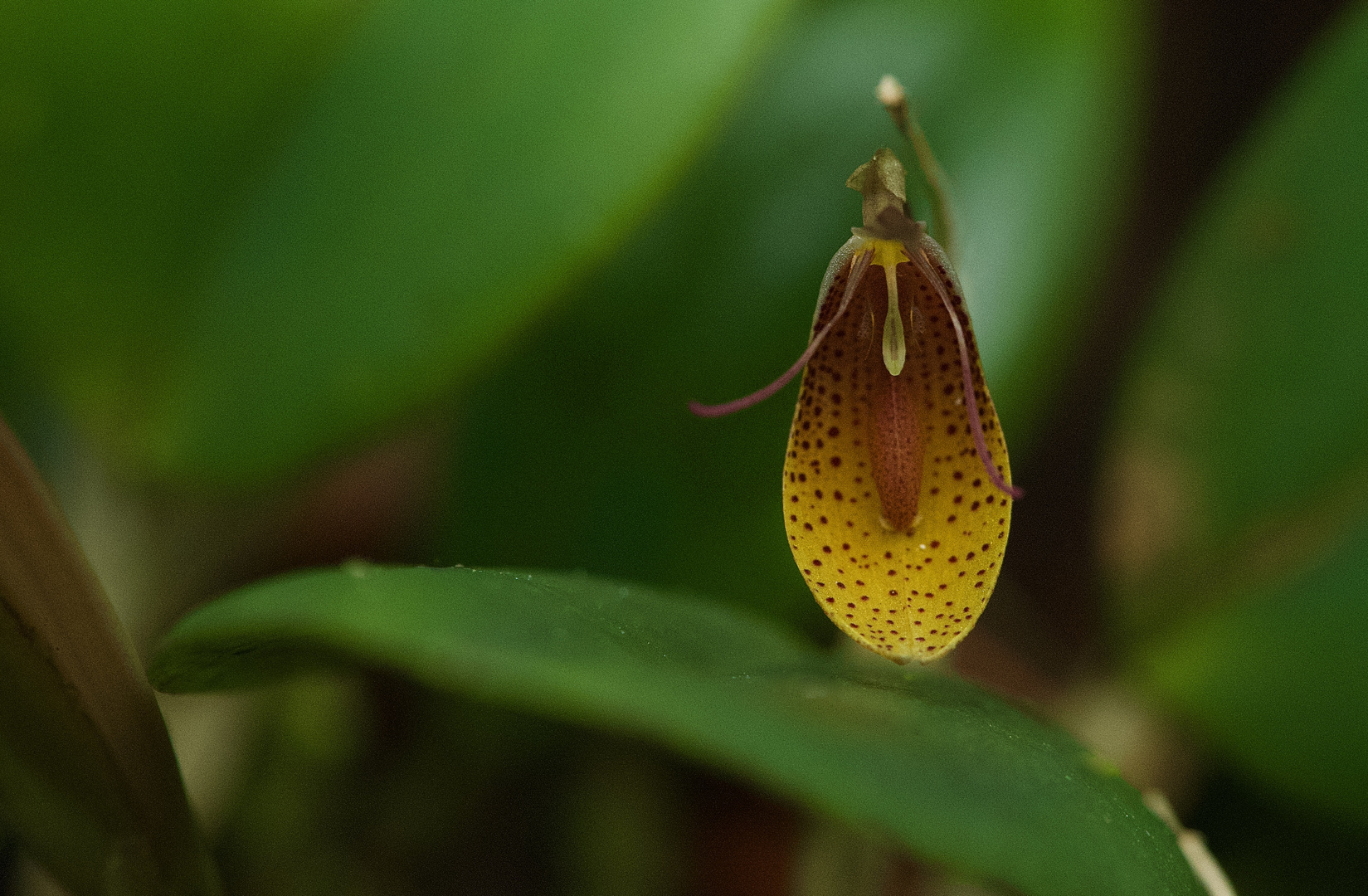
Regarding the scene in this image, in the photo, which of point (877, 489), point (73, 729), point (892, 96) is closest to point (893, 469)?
point (877, 489)

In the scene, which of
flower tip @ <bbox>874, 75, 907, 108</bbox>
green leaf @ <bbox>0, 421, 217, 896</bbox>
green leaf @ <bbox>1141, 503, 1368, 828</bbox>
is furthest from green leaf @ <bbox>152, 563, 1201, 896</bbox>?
green leaf @ <bbox>1141, 503, 1368, 828</bbox>

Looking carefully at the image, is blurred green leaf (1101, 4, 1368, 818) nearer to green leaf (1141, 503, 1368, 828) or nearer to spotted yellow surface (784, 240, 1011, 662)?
green leaf (1141, 503, 1368, 828)

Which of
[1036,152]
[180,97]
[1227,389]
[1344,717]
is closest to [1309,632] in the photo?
[1344,717]

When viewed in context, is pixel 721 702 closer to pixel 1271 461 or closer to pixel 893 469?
pixel 893 469

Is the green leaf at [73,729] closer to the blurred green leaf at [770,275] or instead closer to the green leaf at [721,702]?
the green leaf at [721,702]

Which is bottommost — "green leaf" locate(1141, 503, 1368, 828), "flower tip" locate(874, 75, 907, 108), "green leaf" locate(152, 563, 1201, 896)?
"green leaf" locate(1141, 503, 1368, 828)

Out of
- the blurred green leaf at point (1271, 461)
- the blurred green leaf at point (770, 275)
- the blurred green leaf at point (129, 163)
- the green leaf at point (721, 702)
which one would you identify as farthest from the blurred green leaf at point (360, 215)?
the blurred green leaf at point (1271, 461)

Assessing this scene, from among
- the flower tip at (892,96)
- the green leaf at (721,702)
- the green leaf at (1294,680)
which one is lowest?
the green leaf at (1294,680)
